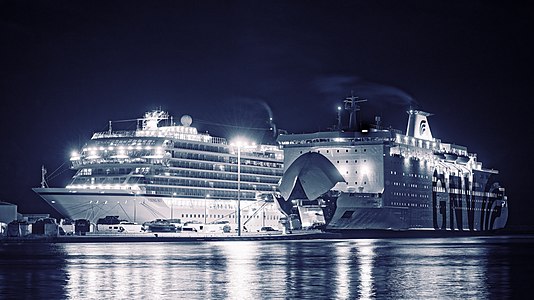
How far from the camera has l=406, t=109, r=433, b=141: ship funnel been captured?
4825 inches

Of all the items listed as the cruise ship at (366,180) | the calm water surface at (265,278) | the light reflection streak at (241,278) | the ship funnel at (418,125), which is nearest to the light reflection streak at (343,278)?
the calm water surface at (265,278)

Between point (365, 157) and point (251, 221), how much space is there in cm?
1823

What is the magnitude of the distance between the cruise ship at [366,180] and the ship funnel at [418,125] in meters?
0.31

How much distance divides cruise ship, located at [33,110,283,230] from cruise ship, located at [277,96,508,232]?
7.68 m

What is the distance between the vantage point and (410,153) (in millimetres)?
111812

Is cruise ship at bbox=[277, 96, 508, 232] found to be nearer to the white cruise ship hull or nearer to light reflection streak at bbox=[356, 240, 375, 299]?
the white cruise ship hull

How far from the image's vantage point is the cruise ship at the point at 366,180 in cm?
10256

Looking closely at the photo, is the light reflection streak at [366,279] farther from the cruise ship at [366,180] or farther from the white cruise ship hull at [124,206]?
the cruise ship at [366,180]

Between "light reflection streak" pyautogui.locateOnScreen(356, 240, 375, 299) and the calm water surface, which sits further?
the calm water surface

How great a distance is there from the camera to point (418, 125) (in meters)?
123

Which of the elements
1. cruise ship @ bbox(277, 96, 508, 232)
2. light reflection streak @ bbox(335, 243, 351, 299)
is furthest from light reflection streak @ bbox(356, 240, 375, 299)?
cruise ship @ bbox(277, 96, 508, 232)

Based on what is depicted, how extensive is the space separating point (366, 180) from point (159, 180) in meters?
24.9

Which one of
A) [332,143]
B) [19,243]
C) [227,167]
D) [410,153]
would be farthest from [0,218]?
[410,153]

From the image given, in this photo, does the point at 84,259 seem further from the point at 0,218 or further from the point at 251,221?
the point at 251,221
